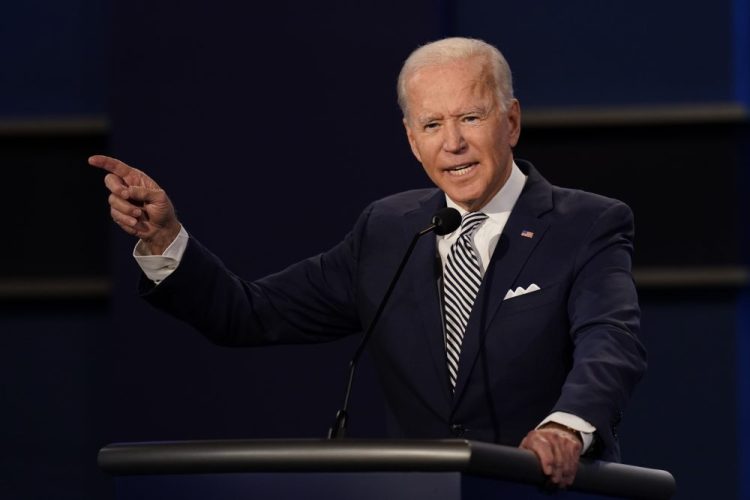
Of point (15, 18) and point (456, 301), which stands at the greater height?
point (15, 18)

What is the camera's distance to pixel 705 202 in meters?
3.84

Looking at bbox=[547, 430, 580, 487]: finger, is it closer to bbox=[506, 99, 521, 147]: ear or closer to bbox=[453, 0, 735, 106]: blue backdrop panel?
bbox=[506, 99, 521, 147]: ear

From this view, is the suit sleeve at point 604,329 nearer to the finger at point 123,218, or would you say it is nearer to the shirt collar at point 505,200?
the shirt collar at point 505,200

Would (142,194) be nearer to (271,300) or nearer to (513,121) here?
(271,300)

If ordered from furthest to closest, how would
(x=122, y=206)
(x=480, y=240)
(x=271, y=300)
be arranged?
1. (x=271, y=300)
2. (x=480, y=240)
3. (x=122, y=206)

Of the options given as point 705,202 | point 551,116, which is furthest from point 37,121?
point 705,202

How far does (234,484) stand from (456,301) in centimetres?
76

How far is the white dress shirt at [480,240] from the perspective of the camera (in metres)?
2.28

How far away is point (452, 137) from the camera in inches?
92.4

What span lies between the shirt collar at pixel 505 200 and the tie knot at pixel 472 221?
0.06ft

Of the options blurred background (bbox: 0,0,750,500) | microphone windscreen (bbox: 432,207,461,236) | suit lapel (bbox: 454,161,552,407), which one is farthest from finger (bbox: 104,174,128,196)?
blurred background (bbox: 0,0,750,500)

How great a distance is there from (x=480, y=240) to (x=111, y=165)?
2.17 feet

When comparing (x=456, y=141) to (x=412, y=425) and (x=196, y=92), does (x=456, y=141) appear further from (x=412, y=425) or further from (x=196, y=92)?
(x=196, y=92)

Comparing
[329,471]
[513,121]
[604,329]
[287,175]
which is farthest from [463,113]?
[287,175]
